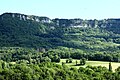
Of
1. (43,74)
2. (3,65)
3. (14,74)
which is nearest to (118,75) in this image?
(43,74)

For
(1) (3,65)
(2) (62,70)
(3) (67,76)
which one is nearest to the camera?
(3) (67,76)

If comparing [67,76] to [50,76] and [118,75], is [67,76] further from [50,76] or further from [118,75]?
[118,75]

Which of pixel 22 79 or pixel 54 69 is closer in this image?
pixel 22 79

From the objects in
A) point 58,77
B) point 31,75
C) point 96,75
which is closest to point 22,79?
point 31,75

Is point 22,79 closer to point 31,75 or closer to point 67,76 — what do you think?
point 31,75

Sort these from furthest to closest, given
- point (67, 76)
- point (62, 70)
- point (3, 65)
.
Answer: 1. point (3, 65)
2. point (62, 70)
3. point (67, 76)

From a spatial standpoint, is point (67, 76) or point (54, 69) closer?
point (67, 76)

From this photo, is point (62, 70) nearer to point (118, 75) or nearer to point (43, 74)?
point (43, 74)
